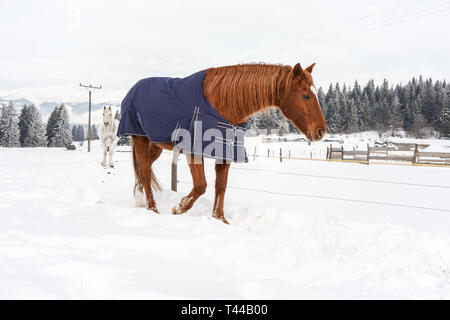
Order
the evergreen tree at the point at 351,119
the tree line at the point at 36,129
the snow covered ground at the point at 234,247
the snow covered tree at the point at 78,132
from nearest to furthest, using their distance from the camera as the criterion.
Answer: the snow covered ground at the point at 234,247
the tree line at the point at 36,129
the evergreen tree at the point at 351,119
the snow covered tree at the point at 78,132

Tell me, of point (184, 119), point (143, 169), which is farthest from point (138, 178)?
point (184, 119)

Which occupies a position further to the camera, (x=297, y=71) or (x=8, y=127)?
(x=8, y=127)

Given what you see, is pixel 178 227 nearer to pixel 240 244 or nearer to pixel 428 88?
pixel 240 244

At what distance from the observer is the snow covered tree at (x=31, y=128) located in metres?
40.4

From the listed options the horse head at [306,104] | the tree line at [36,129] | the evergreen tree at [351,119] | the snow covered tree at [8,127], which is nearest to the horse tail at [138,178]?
the horse head at [306,104]

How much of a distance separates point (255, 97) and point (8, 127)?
4758 cm

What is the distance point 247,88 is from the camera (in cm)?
333

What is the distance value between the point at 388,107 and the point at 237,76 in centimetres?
Answer: 6495

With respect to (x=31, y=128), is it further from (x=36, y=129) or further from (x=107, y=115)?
(x=107, y=115)

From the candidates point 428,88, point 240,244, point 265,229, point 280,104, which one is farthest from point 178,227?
point 428,88

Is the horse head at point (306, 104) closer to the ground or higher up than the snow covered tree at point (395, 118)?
closer to the ground

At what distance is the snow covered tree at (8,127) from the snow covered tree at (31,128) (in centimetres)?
136

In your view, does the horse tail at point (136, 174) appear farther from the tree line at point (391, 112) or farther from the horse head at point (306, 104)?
the tree line at point (391, 112)

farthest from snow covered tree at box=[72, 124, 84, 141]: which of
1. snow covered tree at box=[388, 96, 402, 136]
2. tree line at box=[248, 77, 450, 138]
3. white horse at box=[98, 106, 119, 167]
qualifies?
white horse at box=[98, 106, 119, 167]
